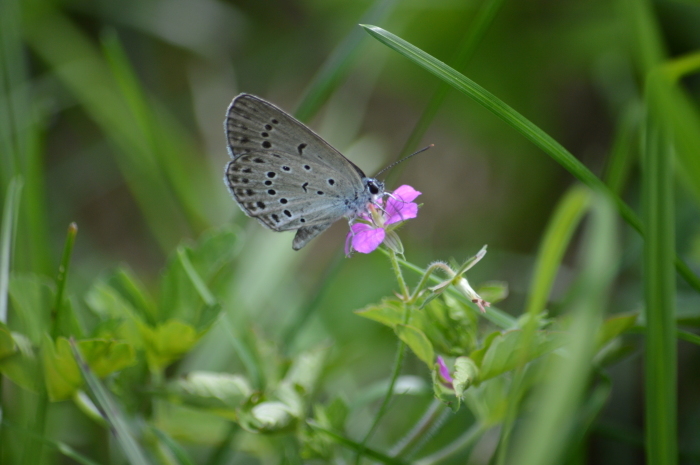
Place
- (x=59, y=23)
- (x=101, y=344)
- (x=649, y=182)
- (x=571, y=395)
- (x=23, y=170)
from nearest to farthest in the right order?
(x=571, y=395), (x=649, y=182), (x=101, y=344), (x=23, y=170), (x=59, y=23)

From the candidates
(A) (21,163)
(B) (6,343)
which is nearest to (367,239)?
(B) (6,343)

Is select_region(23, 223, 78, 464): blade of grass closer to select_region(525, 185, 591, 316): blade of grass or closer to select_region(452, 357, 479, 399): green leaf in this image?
select_region(452, 357, 479, 399): green leaf

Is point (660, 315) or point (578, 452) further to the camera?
point (578, 452)

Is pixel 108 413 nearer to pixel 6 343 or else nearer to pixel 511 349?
pixel 6 343

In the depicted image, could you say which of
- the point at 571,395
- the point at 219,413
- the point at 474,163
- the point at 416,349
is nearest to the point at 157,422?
the point at 219,413

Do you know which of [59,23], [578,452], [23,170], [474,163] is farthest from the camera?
[474,163]

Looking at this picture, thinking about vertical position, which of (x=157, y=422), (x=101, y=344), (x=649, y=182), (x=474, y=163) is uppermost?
(x=474, y=163)

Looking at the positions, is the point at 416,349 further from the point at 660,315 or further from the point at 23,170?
the point at 23,170

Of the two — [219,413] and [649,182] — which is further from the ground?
[649,182]
